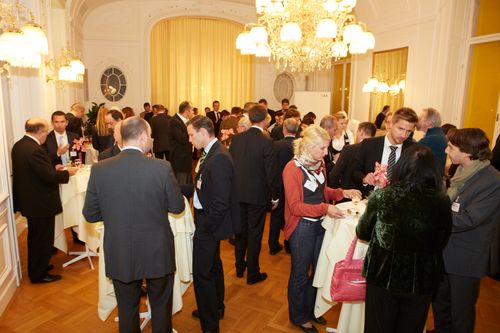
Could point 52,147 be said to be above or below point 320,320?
above

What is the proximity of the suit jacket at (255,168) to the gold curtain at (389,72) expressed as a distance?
530cm

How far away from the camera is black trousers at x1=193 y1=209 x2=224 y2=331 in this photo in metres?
2.54

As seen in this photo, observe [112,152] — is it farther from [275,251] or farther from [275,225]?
[275,251]

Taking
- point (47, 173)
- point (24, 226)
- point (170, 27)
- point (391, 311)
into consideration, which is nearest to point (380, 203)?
point (391, 311)

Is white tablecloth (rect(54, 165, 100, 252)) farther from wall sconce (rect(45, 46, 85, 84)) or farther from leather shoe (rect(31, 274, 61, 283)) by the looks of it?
wall sconce (rect(45, 46, 85, 84))

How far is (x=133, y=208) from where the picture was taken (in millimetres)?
2059

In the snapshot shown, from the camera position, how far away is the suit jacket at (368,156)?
117 inches

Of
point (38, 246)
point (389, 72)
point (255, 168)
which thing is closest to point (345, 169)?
point (255, 168)

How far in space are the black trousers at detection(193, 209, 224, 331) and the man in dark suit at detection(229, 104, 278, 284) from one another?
0.95 metres

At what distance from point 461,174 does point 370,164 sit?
793 millimetres

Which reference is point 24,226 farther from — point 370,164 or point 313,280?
point 370,164

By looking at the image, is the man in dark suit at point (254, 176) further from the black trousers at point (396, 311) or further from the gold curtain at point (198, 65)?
the gold curtain at point (198, 65)

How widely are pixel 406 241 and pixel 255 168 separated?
204cm

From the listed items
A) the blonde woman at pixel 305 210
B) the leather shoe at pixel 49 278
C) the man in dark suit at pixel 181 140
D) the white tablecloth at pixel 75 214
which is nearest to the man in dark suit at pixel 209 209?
the blonde woman at pixel 305 210
